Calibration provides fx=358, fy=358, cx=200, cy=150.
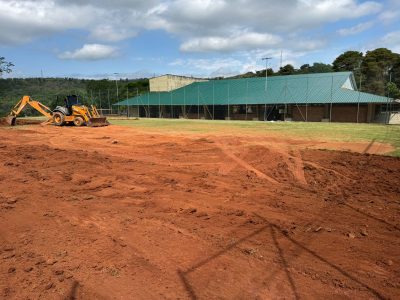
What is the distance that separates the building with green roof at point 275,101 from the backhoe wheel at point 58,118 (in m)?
23.7

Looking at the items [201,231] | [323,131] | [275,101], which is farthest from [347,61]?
[201,231]

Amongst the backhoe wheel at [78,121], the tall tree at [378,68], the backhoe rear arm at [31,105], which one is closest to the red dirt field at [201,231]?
the backhoe wheel at [78,121]

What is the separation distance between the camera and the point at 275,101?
142 ft

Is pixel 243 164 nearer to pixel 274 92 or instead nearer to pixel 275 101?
pixel 275 101

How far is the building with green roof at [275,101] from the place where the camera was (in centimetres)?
3888

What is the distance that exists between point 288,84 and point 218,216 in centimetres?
4201

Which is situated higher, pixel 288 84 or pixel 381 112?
pixel 288 84

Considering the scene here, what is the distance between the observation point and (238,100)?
46969 mm

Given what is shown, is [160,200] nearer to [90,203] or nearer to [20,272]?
[90,203]

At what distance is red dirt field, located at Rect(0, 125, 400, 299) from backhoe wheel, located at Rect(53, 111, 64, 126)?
19.4m

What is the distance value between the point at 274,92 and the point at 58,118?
88.4 ft

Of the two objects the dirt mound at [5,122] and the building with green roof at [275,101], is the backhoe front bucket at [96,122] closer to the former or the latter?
the dirt mound at [5,122]

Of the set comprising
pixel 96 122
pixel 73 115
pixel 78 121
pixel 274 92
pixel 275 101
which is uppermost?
pixel 274 92

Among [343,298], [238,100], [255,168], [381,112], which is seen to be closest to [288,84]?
[238,100]
